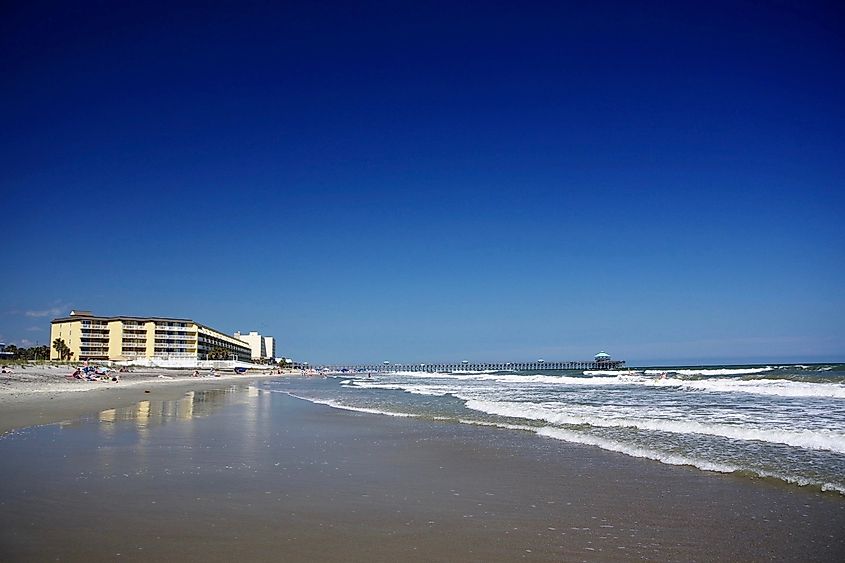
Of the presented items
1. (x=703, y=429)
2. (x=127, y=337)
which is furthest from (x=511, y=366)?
(x=703, y=429)

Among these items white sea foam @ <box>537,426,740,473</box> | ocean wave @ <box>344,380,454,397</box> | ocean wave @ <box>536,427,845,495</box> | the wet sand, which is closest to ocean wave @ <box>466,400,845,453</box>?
white sea foam @ <box>537,426,740,473</box>

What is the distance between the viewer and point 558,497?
7.73m

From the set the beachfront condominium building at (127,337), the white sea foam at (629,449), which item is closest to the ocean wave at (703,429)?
the white sea foam at (629,449)

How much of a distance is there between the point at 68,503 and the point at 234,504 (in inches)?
71.5

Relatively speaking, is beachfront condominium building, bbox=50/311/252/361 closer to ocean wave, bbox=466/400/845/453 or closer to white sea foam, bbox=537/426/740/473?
ocean wave, bbox=466/400/845/453

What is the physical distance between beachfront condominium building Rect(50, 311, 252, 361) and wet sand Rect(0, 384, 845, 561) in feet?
378

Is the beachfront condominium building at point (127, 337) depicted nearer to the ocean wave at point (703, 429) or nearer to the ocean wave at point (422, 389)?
the ocean wave at point (422, 389)

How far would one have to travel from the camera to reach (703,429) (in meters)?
14.5

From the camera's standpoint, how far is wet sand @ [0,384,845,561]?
18.0ft

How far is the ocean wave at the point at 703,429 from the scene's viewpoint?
11727 mm

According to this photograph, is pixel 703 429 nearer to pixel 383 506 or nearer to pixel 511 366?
pixel 383 506

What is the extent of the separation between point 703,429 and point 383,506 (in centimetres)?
1036

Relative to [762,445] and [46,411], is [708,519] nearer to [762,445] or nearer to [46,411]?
[762,445]

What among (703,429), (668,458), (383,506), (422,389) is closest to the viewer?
(383,506)
